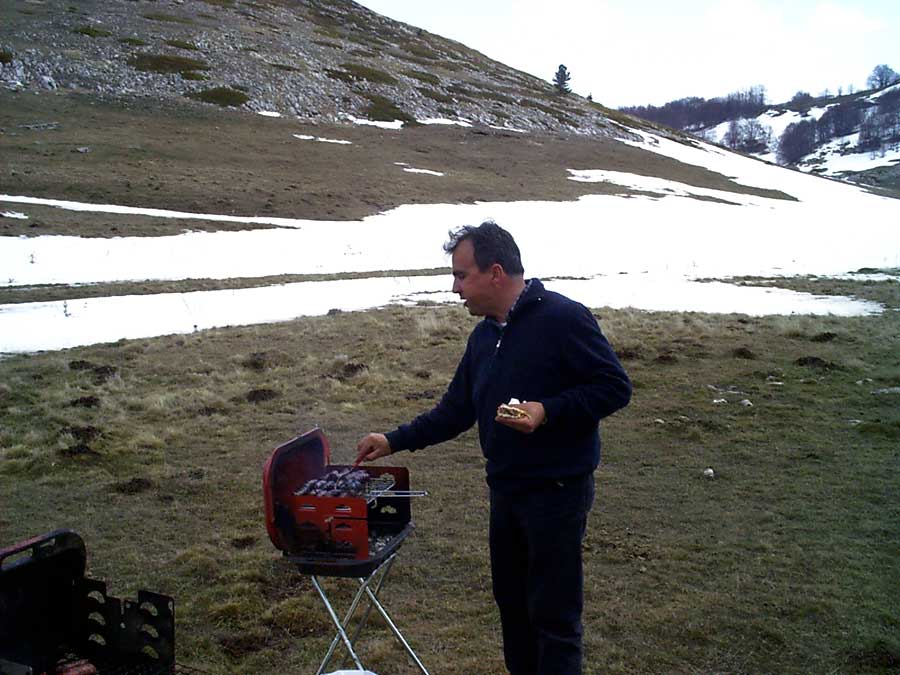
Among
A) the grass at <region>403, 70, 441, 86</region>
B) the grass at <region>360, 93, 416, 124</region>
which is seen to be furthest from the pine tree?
the grass at <region>360, 93, 416, 124</region>

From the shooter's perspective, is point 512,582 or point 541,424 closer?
point 541,424

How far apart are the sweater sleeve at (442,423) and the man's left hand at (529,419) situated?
0.75m

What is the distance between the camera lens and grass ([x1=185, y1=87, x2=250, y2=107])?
51.9 meters

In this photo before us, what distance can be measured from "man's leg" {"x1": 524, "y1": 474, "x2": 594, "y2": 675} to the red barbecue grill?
1.97 ft

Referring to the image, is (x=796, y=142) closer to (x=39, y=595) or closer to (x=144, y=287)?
(x=144, y=287)

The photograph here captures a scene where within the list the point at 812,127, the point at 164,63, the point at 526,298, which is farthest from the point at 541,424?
the point at 812,127

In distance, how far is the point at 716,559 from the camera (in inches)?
212

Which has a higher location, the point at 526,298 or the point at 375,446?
the point at 526,298

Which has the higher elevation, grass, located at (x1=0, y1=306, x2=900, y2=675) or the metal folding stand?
the metal folding stand

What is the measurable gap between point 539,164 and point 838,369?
44264 millimetres

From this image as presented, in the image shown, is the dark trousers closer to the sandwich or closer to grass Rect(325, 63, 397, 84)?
the sandwich

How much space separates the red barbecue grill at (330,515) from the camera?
10.6 ft

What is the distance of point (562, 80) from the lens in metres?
93.1

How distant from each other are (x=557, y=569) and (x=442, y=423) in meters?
0.93
